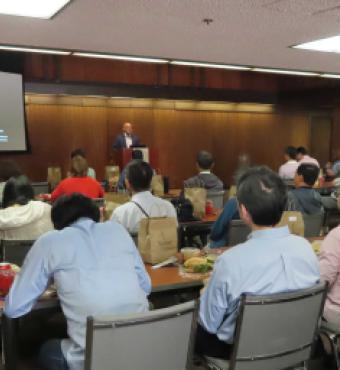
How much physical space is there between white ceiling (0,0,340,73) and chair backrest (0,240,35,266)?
1733 millimetres

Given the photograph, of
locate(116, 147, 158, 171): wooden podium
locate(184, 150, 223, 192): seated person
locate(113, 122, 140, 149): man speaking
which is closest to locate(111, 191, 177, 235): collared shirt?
locate(184, 150, 223, 192): seated person

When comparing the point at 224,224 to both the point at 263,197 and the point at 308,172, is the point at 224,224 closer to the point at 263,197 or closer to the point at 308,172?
the point at 308,172

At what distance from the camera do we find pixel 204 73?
1066cm

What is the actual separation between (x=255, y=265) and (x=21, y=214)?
216 centimetres

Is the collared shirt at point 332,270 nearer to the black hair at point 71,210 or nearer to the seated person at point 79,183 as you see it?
the black hair at point 71,210

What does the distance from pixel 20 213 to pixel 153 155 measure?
6.00 metres

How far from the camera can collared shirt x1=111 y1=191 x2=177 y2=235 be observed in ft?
11.5

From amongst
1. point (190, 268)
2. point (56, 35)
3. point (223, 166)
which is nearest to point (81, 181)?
point (56, 35)

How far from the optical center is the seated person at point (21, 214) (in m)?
3.52

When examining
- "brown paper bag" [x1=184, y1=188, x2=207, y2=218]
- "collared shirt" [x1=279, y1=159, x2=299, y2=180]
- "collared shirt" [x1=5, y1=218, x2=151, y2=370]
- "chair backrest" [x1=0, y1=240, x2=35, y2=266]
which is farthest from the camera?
"collared shirt" [x1=279, y1=159, x2=299, y2=180]

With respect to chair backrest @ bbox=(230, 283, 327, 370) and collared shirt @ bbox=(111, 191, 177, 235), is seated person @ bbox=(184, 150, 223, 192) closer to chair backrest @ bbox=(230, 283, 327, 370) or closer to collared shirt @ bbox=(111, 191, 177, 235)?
collared shirt @ bbox=(111, 191, 177, 235)

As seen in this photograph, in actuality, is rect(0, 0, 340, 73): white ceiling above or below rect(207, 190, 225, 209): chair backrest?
above

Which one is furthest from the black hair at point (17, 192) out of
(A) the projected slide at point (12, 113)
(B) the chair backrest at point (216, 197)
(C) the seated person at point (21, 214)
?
(A) the projected slide at point (12, 113)

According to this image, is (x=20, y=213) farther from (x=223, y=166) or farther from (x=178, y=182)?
(x=223, y=166)
